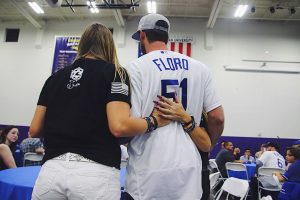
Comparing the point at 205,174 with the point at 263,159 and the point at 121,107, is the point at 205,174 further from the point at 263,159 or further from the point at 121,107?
the point at 263,159

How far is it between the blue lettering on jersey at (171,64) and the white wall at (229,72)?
9.36m

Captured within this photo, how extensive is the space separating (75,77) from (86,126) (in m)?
0.25

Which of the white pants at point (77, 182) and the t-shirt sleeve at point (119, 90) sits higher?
the t-shirt sleeve at point (119, 90)

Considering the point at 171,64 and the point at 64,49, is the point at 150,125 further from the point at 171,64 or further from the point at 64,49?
the point at 64,49

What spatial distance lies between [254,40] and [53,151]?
438 inches

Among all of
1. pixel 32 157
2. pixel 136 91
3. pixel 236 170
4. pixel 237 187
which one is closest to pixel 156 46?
pixel 136 91

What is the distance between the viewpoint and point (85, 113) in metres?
1.19

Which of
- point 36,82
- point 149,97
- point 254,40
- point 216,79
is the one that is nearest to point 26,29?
point 36,82

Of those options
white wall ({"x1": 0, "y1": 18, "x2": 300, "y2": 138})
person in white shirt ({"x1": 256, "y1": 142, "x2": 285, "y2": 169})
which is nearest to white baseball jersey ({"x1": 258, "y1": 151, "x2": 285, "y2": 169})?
person in white shirt ({"x1": 256, "y1": 142, "x2": 285, "y2": 169})

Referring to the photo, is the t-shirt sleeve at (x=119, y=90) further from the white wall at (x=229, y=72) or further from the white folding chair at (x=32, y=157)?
the white wall at (x=229, y=72)

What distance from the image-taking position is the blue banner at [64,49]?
10.9 metres

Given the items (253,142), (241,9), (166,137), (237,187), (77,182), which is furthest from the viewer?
(253,142)

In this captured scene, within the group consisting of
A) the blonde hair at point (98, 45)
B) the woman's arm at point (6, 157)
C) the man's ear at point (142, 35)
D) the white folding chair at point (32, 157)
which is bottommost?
the white folding chair at point (32, 157)

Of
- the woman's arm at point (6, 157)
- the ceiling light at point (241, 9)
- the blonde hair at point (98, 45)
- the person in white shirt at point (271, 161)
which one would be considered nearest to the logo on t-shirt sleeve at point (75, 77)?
the blonde hair at point (98, 45)
